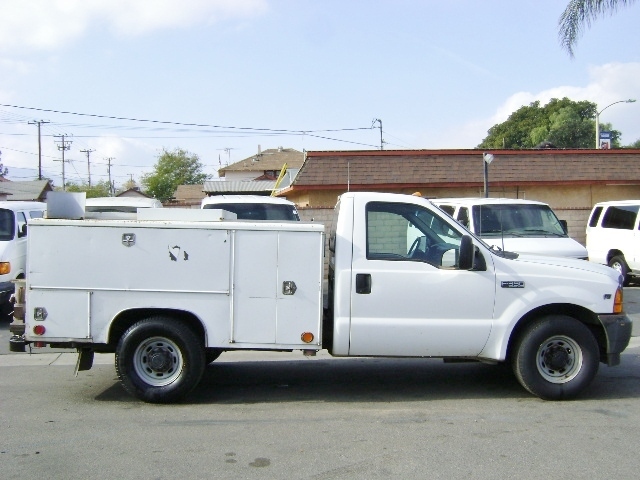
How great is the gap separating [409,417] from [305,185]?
1432 centimetres

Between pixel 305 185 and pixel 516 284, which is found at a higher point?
pixel 305 185

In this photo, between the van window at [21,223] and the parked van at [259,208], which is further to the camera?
the van window at [21,223]

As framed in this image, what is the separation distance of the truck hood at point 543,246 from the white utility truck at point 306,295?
4.44 meters

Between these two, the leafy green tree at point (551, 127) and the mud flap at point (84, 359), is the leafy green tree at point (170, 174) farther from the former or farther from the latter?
the mud flap at point (84, 359)

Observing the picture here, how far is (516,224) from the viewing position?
12.3 metres

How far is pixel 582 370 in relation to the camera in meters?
6.97

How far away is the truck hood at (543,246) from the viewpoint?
37.6 feet

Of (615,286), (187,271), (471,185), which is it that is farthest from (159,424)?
(471,185)

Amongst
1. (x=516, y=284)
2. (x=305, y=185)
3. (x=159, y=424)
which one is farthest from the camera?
(x=305, y=185)

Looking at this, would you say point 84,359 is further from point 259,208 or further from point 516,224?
point 516,224

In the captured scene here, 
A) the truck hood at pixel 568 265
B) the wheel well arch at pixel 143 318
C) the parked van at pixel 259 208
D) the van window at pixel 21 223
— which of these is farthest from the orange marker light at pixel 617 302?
the van window at pixel 21 223

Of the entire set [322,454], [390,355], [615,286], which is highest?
[615,286]

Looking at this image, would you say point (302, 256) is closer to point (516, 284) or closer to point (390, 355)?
point (390, 355)

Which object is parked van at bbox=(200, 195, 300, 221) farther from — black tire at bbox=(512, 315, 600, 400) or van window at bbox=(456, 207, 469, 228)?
black tire at bbox=(512, 315, 600, 400)
